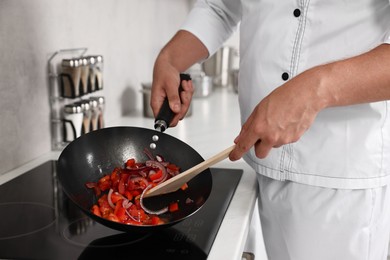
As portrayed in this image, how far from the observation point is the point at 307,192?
1.02 m

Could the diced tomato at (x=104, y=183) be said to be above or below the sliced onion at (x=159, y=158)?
below

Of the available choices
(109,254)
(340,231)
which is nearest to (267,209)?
(340,231)

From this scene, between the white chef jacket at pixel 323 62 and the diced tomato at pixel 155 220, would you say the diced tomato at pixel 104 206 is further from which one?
the white chef jacket at pixel 323 62

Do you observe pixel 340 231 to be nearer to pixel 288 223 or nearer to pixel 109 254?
pixel 288 223

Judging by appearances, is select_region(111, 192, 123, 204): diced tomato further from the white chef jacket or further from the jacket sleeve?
the jacket sleeve

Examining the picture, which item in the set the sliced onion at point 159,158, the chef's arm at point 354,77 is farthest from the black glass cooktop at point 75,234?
the chef's arm at point 354,77

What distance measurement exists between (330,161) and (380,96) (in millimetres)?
202

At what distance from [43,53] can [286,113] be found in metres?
0.72

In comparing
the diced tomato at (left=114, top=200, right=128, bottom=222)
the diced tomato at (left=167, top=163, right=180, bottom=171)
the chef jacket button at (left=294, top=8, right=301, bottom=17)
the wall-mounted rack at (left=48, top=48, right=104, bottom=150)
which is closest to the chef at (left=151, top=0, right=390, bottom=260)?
the chef jacket button at (left=294, top=8, right=301, bottom=17)

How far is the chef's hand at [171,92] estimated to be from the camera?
1.07 meters

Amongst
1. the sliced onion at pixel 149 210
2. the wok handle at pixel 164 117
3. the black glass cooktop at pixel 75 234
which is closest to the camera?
the black glass cooktop at pixel 75 234

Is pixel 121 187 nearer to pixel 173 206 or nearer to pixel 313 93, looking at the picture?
pixel 173 206

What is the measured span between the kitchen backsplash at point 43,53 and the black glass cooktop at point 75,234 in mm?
199

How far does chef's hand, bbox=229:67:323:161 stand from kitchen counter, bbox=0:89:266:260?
0.17m
